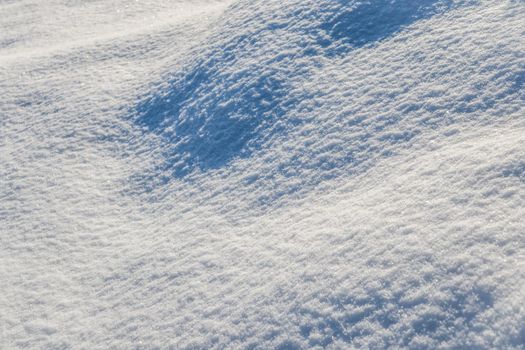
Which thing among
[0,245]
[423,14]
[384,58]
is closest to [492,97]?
[384,58]

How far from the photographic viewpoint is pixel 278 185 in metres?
3.37

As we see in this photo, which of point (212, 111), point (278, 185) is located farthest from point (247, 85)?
point (278, 185)

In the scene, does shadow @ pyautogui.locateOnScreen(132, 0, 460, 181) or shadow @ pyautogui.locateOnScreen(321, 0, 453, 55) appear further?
shadow @ pyautogui.locateOnScreen(321, 0, 453, 55)

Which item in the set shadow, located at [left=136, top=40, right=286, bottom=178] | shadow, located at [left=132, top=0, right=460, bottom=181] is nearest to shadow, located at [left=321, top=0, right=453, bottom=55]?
shadow, located at [left=132, top=0, right=460, bottom=181]

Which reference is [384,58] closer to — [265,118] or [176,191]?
[265,118]

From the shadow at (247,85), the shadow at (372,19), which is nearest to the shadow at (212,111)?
the shadow at (247,85)

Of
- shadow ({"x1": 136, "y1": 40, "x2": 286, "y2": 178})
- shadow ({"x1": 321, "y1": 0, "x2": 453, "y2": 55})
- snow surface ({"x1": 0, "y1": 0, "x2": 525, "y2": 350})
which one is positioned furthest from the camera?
shadow ({"x1": 321, "y1": 0, "x2": 453, "y2": 55})

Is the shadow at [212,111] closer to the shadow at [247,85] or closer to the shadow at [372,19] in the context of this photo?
the shadow at [247,85]

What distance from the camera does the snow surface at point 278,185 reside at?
2.36 m

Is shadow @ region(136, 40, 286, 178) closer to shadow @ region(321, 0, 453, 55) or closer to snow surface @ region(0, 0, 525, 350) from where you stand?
snow surface @ region(0, 0, 525, 350)

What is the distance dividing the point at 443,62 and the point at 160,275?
248cm

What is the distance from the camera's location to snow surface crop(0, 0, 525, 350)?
2363 mm

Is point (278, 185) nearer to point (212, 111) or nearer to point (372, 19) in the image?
point (212, 111)

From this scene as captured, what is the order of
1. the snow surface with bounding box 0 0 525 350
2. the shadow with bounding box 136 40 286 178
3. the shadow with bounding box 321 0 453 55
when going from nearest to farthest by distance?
the snow surface with bounding box 0 0 525 350
the shadow with bounding box 136 40 286 178
the shadow with bounding box 321 0 453 55
